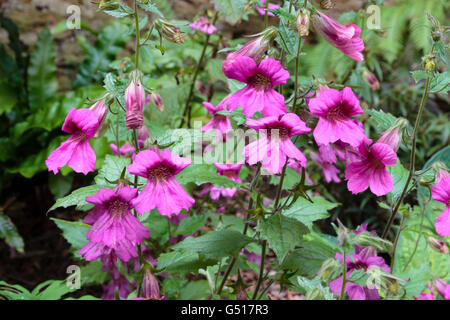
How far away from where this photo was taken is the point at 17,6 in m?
3.69

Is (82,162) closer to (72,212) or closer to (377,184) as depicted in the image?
(377,184)

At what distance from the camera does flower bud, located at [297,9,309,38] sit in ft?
3.10

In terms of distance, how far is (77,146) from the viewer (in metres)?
1.05

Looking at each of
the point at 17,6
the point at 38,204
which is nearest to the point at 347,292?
the point at 38,204

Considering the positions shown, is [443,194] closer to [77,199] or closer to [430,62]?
[430,62]

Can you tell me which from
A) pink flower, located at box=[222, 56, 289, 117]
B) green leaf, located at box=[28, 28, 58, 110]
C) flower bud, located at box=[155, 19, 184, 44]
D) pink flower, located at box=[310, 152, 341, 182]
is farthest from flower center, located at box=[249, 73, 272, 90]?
green leaf, located at box=[28, 28, 58, 110]

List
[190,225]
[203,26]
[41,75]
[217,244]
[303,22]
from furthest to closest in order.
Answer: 1. [41,75]
2. [203,26]
3. [190,225]
4. [217,244]
5. [303,22]

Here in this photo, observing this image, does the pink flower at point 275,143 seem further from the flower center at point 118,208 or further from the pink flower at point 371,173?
the flower center at point 118,208

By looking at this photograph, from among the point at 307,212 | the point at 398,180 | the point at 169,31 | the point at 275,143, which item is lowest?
the point at 307,212

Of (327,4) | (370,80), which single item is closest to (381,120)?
(327,4)

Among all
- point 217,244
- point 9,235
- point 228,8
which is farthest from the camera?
point 9,235

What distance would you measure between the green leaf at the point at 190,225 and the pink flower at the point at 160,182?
579 mm

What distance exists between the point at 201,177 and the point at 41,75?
2.55m

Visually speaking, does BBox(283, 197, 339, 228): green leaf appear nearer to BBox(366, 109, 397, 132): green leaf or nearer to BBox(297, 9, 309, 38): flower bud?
BBox(366, 109, 397, 132): green leaf
